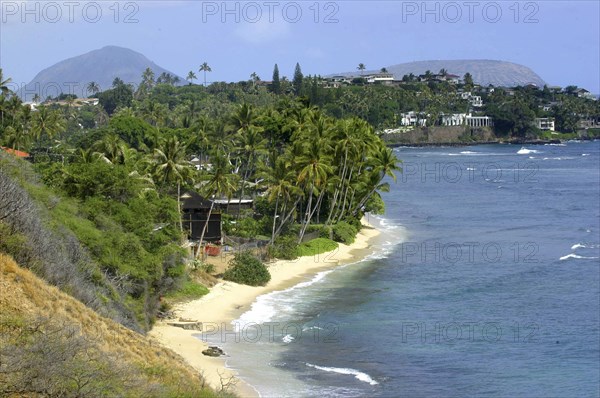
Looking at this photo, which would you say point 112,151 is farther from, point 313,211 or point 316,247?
point 313,211

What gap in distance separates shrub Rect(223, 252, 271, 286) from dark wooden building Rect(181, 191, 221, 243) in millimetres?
6853

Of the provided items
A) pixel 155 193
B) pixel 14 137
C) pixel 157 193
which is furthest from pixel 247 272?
pixel 14 137

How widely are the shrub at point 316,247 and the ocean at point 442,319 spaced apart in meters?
3.15

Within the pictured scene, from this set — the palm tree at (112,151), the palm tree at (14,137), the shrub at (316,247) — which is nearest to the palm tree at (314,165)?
the shrub at (316,247)

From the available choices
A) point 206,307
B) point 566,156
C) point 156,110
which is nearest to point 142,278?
point 206,307

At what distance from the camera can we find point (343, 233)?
6638 cm

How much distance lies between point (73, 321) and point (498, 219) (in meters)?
62.1

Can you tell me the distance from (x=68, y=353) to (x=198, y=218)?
37747 mm

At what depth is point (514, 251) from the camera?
65.4 m

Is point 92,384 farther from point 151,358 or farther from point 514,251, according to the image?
point 514,251

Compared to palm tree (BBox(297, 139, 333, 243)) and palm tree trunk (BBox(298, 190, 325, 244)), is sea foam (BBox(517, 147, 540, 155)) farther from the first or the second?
palm tree (BBox(297, 139, 333, 243))

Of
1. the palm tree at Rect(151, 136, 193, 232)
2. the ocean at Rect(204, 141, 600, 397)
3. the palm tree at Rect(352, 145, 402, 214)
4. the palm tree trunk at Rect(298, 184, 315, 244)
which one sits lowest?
the ocean at Rect(204, 141, 600, 397)

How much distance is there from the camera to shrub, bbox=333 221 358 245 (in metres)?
66.2

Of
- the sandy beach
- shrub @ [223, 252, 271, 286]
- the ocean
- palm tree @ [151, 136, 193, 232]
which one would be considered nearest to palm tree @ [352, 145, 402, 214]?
the ocean
